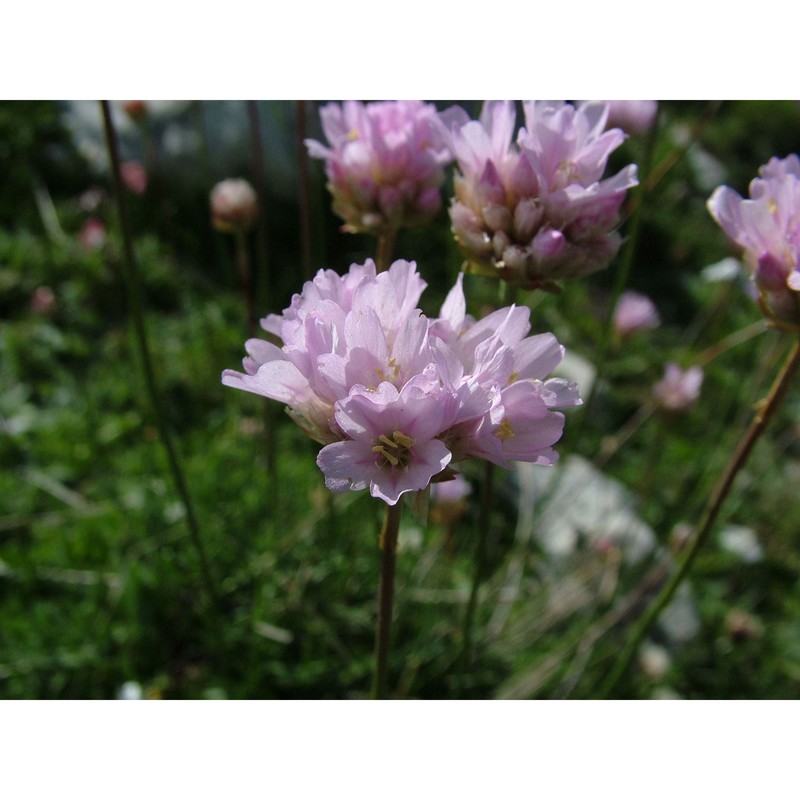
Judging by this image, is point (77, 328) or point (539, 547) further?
point (77, 328)

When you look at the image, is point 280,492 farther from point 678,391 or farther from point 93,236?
point 93,236

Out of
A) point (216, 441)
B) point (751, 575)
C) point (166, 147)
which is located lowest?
point (751, 575)

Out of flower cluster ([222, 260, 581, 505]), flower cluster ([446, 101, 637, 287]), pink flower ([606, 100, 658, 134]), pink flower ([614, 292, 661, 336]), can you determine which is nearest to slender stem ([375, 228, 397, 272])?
flower cluster ([446, 101, 637, 287])

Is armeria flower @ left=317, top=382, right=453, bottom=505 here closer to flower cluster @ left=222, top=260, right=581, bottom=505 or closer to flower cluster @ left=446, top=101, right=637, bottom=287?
flower cluster @ left=222, top=260, right=581, bottom=505

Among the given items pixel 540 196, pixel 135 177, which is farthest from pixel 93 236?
pixel 540 196

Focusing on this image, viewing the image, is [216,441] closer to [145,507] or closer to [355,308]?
[145,507]

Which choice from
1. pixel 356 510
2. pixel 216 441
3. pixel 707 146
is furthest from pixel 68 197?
pixel 707 146

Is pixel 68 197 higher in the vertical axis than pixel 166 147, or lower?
lower
